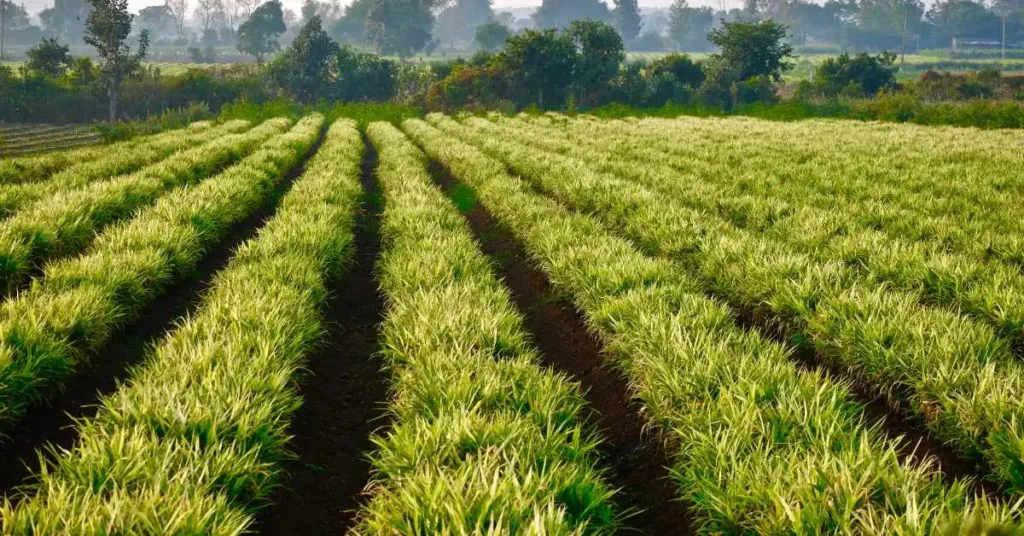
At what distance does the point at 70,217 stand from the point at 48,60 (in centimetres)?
6379

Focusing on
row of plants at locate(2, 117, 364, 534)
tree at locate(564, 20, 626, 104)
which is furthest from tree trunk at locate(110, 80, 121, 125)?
row of plants at locate(2, 117, 364, 534)

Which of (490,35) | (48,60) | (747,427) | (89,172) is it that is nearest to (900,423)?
(747,427)

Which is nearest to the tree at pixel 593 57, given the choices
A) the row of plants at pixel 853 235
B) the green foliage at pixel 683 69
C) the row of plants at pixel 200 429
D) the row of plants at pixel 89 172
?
the green foliage at pixel 683 69

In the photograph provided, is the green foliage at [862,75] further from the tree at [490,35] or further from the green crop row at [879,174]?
the tree at [490,35]

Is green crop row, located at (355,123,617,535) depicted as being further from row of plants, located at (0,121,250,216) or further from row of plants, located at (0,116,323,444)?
row of plants, located at (0,121,250,216)

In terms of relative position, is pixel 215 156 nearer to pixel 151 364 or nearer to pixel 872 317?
pixel 151 364

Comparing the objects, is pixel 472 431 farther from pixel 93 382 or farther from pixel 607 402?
pixel 93 382

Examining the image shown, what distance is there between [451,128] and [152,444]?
91.7 ft

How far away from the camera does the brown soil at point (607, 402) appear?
3766 mm

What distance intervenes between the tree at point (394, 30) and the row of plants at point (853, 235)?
396ft

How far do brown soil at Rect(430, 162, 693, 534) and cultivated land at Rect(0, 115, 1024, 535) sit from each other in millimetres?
25

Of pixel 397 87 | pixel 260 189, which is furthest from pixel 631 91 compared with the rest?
pixel 260 189

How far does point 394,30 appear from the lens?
126625 millimetres

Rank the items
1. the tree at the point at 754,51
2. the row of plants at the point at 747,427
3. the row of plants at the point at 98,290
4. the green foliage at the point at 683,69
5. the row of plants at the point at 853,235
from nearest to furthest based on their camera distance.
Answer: the row of plants at the point at 747,427, the row of plants at the point at 98,290, the row of plants at the point at 853,235, the tree at the point at 754,51, the green foliage at the point at 683,69
